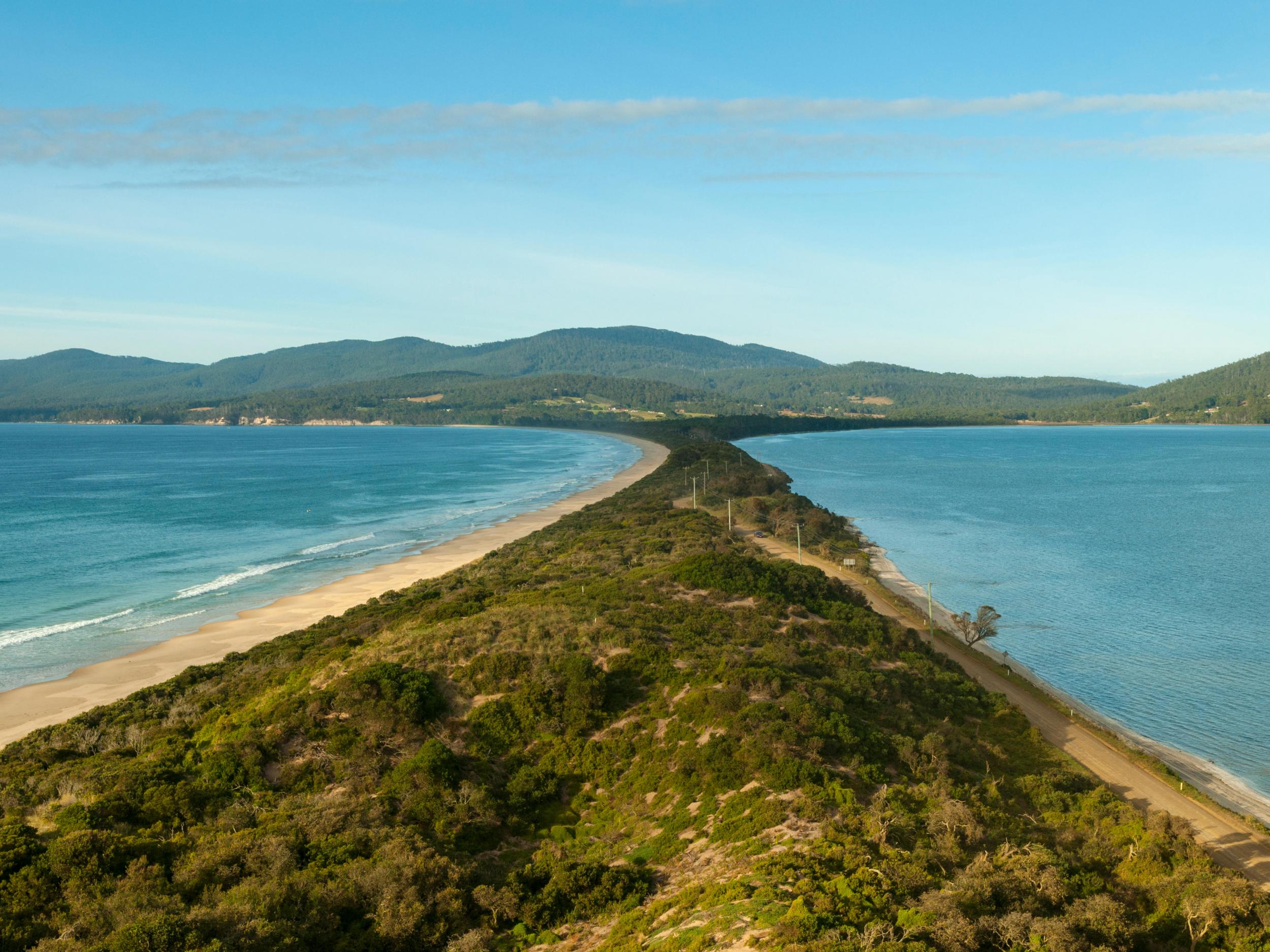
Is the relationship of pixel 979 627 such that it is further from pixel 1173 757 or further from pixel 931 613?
pixel 1173 757

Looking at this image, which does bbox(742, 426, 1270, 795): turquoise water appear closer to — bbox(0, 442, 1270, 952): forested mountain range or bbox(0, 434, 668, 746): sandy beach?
bbox(0, 442, 1270, 952): forested mountain range

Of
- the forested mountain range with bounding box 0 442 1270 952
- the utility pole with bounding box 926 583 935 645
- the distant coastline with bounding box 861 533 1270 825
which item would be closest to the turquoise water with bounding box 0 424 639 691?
the forested mountain range with bounding box 0 442 1270 952

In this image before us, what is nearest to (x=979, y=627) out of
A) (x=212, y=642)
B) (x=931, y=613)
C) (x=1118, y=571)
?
(x=931, y=613)

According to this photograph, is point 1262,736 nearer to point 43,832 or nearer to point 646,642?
point 646,642

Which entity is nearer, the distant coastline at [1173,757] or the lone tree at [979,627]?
the distant coastline at [1173,757]

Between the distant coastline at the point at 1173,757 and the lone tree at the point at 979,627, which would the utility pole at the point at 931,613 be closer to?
the distant coastline at the point at 1173,757

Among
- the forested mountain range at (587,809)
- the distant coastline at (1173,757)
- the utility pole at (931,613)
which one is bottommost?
the distant coastline at (1173,757)

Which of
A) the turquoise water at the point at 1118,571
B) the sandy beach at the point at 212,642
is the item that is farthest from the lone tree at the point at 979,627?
the sandy beach at the point at 212,642
